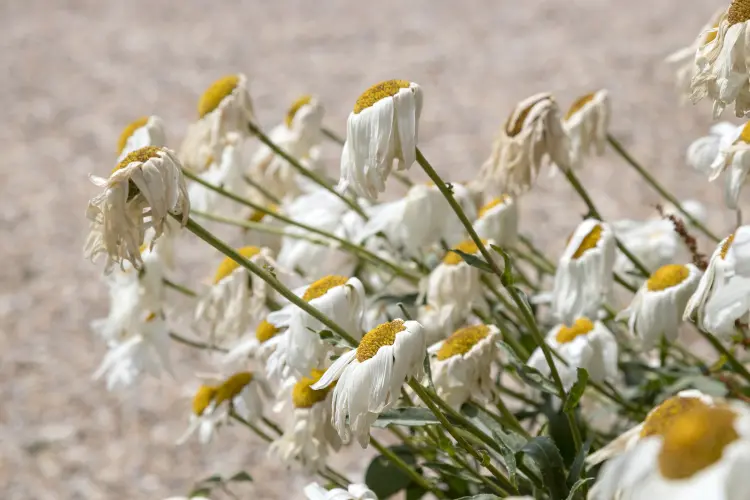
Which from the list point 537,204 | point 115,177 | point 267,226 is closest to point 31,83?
point 537,204

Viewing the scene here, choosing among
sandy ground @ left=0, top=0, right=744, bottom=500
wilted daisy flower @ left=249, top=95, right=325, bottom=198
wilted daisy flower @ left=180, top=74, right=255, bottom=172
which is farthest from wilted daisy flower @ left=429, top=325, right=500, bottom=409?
sandy ground @ left=0, top=0, right=744, bottom=500

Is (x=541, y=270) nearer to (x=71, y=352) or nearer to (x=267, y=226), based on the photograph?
(x=267, y=226)

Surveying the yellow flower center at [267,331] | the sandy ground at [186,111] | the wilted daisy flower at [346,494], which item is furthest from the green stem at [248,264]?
the sandy ground at [186,111]

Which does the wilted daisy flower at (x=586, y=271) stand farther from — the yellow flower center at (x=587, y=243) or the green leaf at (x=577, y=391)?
the green leaf at (x=577, y=391)

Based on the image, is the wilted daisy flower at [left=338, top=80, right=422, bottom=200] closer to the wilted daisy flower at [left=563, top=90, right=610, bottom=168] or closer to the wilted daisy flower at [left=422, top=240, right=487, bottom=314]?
the wilted daisy flower at [left=422, top=240, right=487, bottom=314]

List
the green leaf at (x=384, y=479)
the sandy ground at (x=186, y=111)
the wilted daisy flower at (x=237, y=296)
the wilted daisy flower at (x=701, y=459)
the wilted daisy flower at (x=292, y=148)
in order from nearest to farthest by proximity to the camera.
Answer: the wilted daisy flower at (x=701, y=459) < the wilted daisy flower at (x=237, y=296) < the green leaf at (x=384, y=479) < the wilted daisy flower at (x=292, y=148) < the sandy ground at (x=186, y=111)
